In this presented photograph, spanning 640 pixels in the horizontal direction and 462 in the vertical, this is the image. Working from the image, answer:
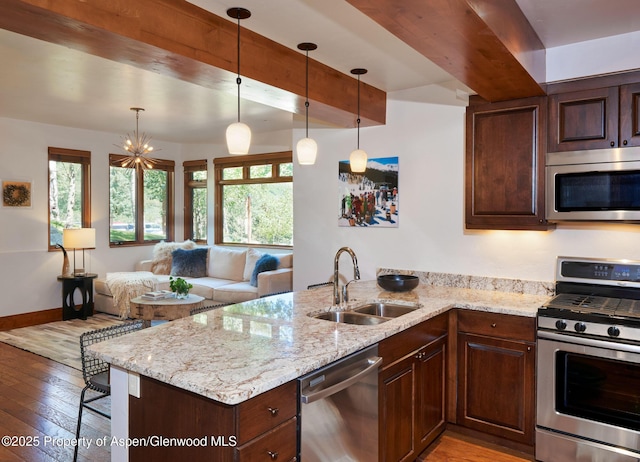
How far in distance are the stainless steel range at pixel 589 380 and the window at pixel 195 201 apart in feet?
19.8

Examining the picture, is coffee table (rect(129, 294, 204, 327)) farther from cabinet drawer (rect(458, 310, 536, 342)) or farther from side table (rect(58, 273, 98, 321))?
cabinet drawer (rect(458, 310, 536, 342))

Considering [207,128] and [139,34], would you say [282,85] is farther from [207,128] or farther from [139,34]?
[207,128]

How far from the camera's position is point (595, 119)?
9.39 ft

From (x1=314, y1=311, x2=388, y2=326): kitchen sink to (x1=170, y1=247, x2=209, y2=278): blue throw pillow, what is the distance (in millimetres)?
4409

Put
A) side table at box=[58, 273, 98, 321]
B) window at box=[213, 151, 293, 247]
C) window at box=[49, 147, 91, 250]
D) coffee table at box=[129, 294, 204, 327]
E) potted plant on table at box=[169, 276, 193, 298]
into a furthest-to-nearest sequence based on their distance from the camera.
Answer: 1. window at box=[213, 151, 293, 247]
2. window at box=[49, 147, 91, 250]
3. side table at box=[58, 273, 98, 321]
4. potted plant on table at box=[169, 276, 193, 298]
5. coffee table at box=[129, 294, 204, 327]

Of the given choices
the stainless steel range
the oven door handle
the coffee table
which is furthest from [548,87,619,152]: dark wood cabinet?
the coffee table

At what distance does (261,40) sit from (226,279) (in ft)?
14.5

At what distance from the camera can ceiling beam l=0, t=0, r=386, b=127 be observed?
1851 millimetres

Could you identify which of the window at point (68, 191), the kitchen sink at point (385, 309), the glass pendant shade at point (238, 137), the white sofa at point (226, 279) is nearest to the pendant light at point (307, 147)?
the glass pendant shade at point (238, 137)

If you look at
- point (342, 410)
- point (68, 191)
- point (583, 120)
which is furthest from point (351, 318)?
point (68, 191)

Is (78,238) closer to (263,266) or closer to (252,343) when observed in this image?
(263,266)

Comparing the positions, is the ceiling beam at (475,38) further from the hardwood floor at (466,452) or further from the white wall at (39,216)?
the white wall at (39,216)

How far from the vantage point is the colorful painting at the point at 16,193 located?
5828mm

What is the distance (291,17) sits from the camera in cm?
250
